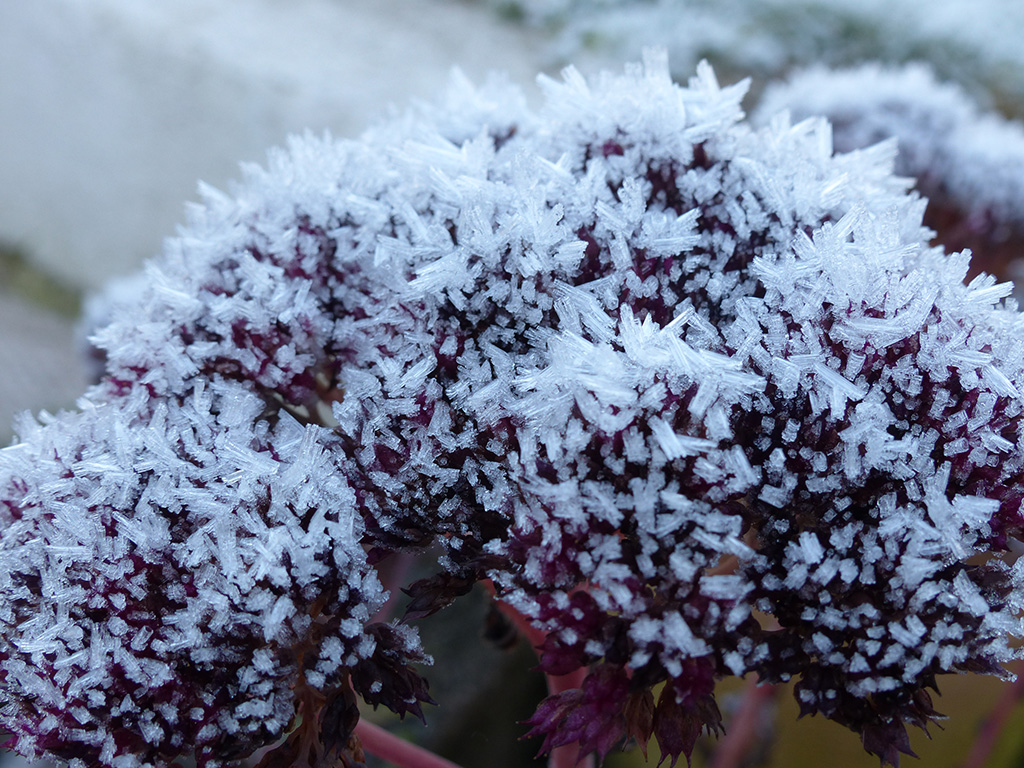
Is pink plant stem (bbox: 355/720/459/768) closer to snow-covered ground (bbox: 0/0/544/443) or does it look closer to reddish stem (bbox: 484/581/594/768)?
reddish stem (bbox: 484/581/594/768)

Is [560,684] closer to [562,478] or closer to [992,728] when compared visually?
[562,478]

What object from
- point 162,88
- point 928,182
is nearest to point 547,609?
point 928,182

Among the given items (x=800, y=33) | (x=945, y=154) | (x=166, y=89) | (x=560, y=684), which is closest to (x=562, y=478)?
(x=560, y=684)

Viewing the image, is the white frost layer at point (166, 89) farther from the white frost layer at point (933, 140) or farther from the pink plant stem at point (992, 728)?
the pink plant stem at point (992, 728)

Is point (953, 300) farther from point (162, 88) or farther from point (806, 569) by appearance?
point (162, 88)

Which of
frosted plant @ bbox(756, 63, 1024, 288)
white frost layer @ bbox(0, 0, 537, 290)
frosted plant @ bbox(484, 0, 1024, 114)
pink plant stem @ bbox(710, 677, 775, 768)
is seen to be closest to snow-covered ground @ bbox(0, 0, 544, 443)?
white frost layer @ bbox(0, 0, 537, 290)
